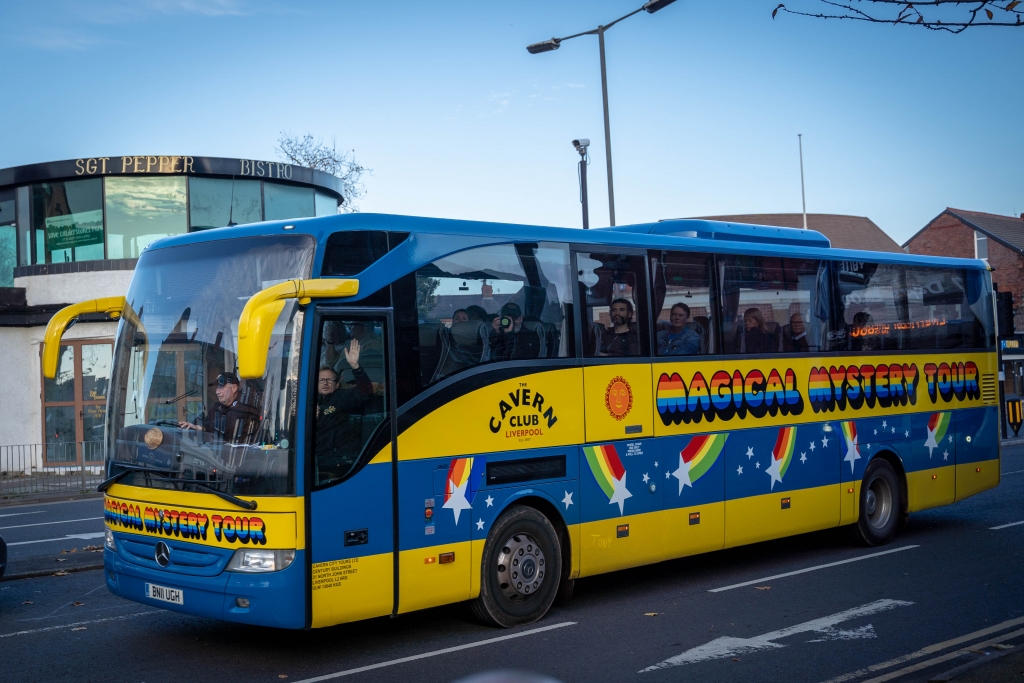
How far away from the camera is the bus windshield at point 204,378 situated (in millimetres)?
7168

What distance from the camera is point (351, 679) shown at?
709 cm

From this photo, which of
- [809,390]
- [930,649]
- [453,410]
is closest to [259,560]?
[453,410]

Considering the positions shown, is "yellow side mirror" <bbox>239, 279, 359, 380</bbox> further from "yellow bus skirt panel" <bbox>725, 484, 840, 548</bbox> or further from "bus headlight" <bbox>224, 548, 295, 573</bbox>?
"yellow bus skirt panel" <bbox>725, 484, 840, 548</bbox>

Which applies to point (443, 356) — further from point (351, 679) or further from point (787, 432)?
point (787, 432)

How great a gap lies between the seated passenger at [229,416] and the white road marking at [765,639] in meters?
3.25

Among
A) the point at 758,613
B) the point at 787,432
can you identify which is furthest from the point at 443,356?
the point at 787,432

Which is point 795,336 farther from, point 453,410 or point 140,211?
point 140,211

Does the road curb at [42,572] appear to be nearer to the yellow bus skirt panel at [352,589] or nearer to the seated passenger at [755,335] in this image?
the yellow bus skirt panel at [352,589]

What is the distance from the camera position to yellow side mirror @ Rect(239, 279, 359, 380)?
20.4 feet

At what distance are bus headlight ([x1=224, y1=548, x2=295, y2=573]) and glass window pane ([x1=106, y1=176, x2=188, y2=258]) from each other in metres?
22.9

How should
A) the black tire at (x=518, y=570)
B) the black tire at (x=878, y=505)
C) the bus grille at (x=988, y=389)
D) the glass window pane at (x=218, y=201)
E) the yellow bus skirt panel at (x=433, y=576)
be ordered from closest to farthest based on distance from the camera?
the yellow bus skirt panel at (x=433, y=576)
the black tire at (x=518, y=570)
the black tire at (x=878, y=505)
the bus grille at (x=988, y=389)
the glass window pane at (x=218, y=201)

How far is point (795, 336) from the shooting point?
11492 mm

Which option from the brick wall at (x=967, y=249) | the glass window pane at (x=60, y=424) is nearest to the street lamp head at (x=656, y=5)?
the glass window pane at (x=60, y=424)

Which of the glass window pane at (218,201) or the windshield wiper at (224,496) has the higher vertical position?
the glass window pane at (218,201)
